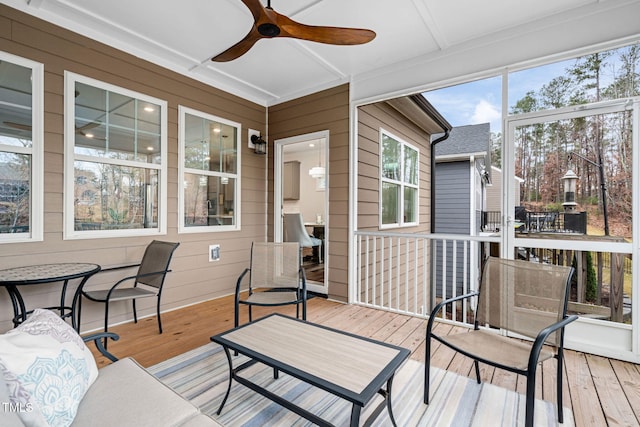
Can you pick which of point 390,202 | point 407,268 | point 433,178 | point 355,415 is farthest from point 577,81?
point 433,178

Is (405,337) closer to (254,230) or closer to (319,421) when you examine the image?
(319,421)

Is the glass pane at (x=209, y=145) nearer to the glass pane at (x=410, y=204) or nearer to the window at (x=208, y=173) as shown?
the window at (x=208, y=173)

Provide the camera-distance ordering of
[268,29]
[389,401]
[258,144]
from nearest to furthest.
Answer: [389,401] → [268,29] → [258,144]

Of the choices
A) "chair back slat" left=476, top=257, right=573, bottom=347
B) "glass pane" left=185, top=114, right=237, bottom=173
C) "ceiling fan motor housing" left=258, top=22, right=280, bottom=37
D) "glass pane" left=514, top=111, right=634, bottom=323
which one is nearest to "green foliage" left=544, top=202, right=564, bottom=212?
"glass pane" left=514, top=111, right=634, bottom=323

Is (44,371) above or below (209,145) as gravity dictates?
below

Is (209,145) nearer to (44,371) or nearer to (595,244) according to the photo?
(44,371)

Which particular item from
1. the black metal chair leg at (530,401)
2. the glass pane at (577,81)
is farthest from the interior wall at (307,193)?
the black metal chair leg at (530,401)

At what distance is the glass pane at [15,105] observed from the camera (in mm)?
2514

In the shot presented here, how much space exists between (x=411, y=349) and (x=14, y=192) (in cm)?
373

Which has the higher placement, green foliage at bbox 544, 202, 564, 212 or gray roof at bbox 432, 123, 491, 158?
gray roof at bbox 432, 123, 491, 158

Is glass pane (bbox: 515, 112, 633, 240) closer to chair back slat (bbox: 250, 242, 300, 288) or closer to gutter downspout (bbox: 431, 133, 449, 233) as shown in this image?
chair back slat (bbox: 250, 242, 300, 288)

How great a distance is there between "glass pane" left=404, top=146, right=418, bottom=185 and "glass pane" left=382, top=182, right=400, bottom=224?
1.75ft

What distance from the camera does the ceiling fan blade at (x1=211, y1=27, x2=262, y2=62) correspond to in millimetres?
2230

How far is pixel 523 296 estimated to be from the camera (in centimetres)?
197
